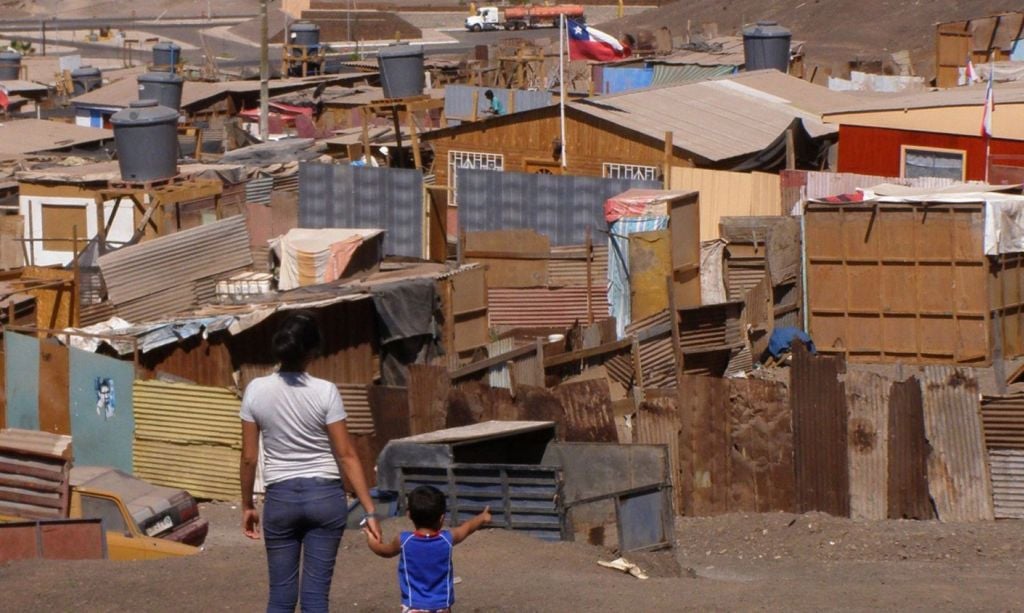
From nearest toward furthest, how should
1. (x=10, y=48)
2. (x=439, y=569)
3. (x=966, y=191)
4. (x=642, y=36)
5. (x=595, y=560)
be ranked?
(x=439, y=569) < (x=595, y=560) < (x=966, y=191) < (x=642, y=36) < (x=10, y=48)

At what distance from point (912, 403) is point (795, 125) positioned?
14055 mm

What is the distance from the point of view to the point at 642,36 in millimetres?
54531

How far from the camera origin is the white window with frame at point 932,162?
71.9 ft

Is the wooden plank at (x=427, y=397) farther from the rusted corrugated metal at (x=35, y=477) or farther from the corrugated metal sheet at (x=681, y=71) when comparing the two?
the corrugated metal sheet at (x=681, y=71)

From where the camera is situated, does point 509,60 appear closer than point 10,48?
Yes

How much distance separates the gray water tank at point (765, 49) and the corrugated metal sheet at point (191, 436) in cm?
2339

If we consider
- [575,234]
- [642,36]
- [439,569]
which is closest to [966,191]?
[575,234]

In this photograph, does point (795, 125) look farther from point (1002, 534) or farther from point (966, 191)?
point (1002, 534)

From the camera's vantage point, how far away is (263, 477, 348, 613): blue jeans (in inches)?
237

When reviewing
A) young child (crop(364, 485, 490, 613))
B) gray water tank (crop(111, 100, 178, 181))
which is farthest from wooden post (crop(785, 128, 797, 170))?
young child (crop(364, 485, 490, 613))

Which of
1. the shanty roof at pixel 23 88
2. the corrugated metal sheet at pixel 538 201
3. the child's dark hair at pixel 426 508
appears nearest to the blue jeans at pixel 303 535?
the child's dark hair at pixel 426 508

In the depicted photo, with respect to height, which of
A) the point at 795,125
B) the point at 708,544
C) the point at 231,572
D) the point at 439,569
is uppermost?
the point at 795,125

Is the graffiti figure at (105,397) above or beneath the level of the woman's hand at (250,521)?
beneath

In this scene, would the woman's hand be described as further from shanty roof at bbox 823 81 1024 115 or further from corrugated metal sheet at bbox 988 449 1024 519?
shanty roof at bbox 823 81 1024 115
